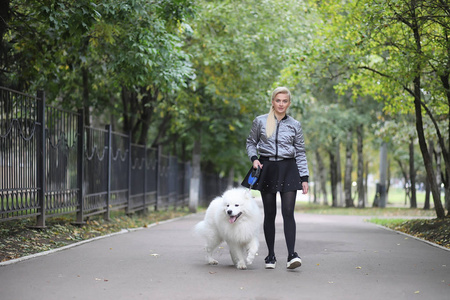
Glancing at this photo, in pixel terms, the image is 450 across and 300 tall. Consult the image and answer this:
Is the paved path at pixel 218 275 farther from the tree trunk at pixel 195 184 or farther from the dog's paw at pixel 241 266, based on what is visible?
the tree trunk at pixel 195 184

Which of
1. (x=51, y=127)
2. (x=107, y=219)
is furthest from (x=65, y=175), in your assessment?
(x=107, y=219)

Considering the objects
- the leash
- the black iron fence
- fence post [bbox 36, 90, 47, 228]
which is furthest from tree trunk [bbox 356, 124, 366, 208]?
the leash

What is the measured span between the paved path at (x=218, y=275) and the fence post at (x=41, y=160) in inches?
44.1

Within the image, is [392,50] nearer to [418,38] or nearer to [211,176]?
[418,38]

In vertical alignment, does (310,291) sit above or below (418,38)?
below

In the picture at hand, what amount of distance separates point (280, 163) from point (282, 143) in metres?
0.25

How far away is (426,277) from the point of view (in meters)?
7.49

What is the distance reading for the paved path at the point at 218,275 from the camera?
20.6ft

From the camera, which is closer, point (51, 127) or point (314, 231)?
point (51, 127)

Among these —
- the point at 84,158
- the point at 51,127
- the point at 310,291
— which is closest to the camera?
the point at 310,291

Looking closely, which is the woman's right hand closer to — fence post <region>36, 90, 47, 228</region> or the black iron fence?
the black iron fence

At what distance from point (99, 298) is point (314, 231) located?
1005 centimetres

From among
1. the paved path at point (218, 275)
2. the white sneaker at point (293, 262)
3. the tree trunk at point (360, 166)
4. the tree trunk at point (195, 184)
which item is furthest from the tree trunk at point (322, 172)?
the white sneaker at point (293, 262)

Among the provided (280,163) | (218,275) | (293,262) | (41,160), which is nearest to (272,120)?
(280,163)
